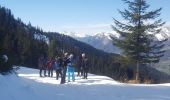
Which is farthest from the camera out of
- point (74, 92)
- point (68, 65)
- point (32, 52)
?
point (32, 52)

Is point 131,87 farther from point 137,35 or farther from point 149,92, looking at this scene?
point 137,35

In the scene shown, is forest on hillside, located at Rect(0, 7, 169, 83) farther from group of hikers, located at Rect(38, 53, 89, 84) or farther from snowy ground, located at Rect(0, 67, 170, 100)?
group of hikers, located at Rect(38, 53, 89, 84)

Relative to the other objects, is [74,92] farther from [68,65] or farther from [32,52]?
[32,52]

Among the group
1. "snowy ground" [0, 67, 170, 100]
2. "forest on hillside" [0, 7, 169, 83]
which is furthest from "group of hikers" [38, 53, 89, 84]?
"snowy ground" [0, 67, 170, 100]

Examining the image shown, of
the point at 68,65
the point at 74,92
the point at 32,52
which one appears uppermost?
the point at 32,52

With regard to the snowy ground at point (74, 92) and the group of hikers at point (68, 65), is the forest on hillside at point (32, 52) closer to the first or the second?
the snowy ground at point (74, 92)

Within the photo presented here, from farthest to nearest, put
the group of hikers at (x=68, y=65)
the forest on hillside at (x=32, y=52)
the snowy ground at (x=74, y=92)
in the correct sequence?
1. the group of hikers at (x=68, y=65)
2. the forest on hillside at (x=32, y=52)
3. the snowy ground at (x=74, y=92)

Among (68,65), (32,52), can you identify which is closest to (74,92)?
(68,65)

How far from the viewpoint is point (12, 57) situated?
16.3 m

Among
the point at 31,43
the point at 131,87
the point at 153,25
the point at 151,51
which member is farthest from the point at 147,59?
the point at 31,43

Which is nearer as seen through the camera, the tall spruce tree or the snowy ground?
the snowy ground

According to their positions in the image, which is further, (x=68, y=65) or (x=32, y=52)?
(x=32, y=52)

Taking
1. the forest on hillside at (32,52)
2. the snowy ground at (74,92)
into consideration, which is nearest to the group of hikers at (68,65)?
the forest on hillside at (32,52)

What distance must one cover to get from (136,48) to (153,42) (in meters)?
1.78
